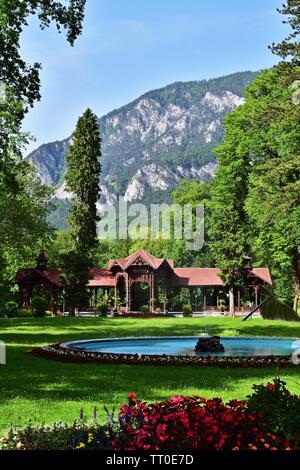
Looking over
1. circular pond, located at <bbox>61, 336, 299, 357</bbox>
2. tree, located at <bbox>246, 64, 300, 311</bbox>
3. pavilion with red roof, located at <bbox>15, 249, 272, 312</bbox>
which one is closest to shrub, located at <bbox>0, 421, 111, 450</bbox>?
circular pond, located at <bbox>61, 336, 299, 357</bbox>

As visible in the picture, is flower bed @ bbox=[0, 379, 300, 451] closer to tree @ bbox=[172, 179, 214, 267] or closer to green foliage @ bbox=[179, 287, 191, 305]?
green foliage @ bbox=[179, 287, 191, 305]

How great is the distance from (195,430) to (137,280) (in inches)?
2213

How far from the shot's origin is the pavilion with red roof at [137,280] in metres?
57.7

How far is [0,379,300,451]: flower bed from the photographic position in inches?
234

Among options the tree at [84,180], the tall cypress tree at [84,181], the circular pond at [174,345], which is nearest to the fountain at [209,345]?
the circular pond at [174,345]

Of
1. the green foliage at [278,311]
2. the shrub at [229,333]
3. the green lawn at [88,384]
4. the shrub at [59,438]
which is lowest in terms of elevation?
the shrub at [229,333]

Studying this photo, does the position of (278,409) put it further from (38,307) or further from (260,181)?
(38,307)

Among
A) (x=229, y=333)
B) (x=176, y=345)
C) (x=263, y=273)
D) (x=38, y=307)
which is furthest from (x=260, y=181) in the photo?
(x=263, y=273)

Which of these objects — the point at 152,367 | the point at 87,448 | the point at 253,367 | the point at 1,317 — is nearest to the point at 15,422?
the point at 87,448

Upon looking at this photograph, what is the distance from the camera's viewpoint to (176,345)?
26.1 meters

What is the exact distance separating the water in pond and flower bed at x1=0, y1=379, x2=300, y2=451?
16.0 meters

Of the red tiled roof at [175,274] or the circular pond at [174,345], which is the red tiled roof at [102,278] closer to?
the red tiled roof at [175,274]

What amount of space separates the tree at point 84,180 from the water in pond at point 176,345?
1158 inches

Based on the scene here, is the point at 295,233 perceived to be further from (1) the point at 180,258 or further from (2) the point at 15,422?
(1) the point at 180,258
